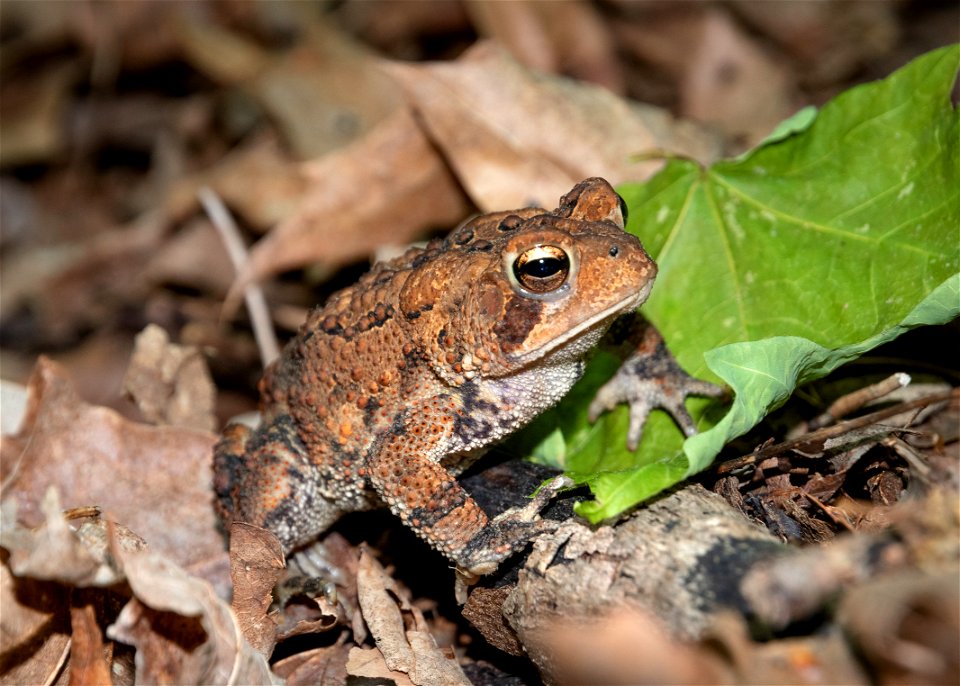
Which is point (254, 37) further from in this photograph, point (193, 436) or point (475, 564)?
point (475, 564)

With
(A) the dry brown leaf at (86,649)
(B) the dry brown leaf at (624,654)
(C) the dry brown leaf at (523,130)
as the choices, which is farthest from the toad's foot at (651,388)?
(A) the dry brown leaf at (86,649)

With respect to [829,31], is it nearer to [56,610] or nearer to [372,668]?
[372,668]

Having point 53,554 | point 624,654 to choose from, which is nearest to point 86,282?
point 53,554

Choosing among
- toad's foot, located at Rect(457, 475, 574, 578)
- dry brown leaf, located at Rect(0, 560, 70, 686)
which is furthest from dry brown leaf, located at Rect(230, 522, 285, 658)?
toad's foot, located at Rect(457, 475, 574, 578)

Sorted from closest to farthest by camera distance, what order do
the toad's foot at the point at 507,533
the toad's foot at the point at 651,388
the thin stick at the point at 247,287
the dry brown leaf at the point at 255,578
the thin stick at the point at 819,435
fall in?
1. the thin stick at the point at 819,435
2. the toad's foot at the point at 507,533
3. the dry brown leaf at the point at 255,578
4. the toad's foot at the point at 651,388
5. the thin stick at the point at 247,287

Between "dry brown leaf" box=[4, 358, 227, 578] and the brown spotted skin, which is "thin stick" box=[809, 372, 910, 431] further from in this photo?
"dry brown leaf" box=[4, 358, 227, 578]

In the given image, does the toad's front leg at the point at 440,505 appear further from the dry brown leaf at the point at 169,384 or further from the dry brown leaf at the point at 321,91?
the dry brown leaf at the point at 321,91
